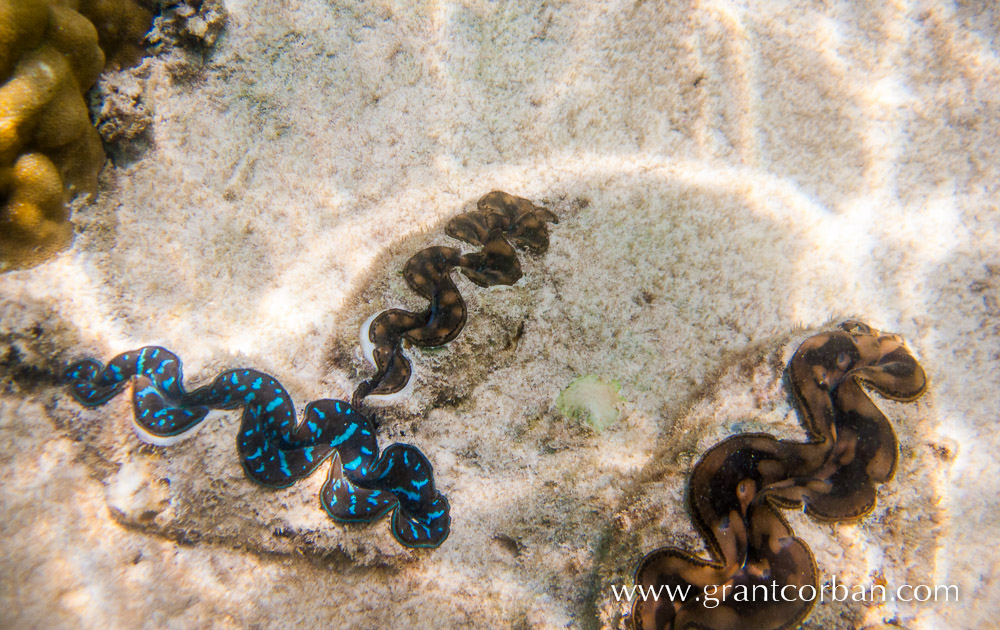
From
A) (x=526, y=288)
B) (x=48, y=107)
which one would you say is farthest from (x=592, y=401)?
(x=48, y=107)

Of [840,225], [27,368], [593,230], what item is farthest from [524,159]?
[27,368]

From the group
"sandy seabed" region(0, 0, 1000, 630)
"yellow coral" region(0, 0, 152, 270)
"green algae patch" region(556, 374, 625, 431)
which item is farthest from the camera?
"green algae patch" region(556, 374, 625, 431)

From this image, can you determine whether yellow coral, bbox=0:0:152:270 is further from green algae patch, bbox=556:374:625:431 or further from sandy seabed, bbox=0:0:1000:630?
green algae patch, bbox=556:374:625:431

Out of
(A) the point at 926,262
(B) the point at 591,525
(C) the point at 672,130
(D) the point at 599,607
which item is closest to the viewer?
(D) the point at 599,607

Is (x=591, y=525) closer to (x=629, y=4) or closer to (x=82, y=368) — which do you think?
(x=82, y=368)

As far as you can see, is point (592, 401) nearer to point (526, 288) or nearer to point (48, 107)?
point (526, 288)

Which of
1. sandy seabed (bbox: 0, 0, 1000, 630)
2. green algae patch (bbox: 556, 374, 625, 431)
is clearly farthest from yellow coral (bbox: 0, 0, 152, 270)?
green algae patch (bbox: 556, 374, 625, 431)
